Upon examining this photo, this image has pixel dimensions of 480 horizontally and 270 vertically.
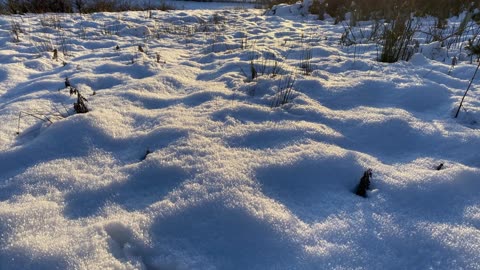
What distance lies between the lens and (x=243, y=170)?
1627mm

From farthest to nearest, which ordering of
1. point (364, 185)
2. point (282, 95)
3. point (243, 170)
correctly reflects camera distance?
point (282, 95)
point (243, 170)
point (364, 185)

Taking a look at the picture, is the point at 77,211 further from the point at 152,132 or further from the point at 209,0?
the point at 209,0

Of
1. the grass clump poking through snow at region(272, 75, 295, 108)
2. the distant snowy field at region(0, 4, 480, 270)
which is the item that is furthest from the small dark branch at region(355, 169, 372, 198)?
the grass clump poking through snow at region(272, 75, 295, 108)

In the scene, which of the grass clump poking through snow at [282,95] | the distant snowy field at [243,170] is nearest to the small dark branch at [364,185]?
the distant snowy field at [243,170]

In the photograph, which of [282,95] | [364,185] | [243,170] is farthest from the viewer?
[282,95]

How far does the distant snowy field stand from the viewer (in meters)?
1.19

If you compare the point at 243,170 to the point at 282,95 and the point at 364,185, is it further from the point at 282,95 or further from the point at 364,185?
the point at 282,95

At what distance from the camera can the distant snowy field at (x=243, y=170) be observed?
1194mm

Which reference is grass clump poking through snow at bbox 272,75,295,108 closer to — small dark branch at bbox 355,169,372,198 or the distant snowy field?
the distant snowy field

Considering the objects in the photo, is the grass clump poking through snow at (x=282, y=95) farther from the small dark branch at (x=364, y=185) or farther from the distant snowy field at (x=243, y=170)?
the small dark branch at (x=364, y=185)

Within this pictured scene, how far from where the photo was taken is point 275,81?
2922mm

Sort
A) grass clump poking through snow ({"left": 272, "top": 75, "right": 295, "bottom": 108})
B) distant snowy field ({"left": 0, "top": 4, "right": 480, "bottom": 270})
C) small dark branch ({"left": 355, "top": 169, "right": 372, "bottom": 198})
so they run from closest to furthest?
distant snowy field ({"left": 0, "top": 4, "right": 480, "bottom": 270})
small dark branch ({"left": 355, "top": 169, "right": 372, "bottom": 198})
grass clump poking through snow ({"left": 272, "top": 75, "right": 295, "bottom": 108})

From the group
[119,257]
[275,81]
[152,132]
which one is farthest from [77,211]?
[275,81]

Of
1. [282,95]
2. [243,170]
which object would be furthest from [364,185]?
[282,95]
